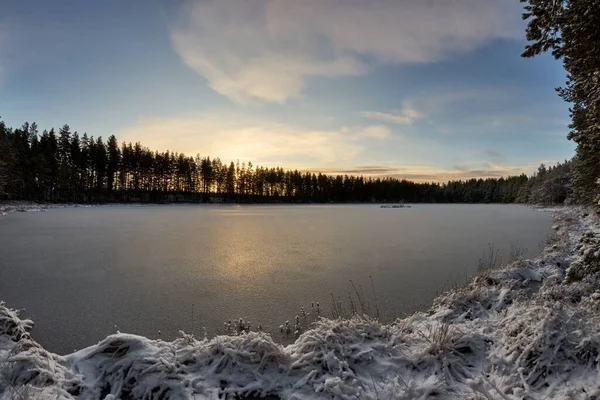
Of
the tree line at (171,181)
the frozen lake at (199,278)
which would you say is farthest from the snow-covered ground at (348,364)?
the tree line at (171,181)

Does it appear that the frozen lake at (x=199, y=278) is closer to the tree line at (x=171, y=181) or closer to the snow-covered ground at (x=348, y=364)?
the snow-covered ground at (x=348, y=364)

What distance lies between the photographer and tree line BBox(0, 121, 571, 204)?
62.5 metres

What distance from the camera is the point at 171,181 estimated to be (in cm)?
10119

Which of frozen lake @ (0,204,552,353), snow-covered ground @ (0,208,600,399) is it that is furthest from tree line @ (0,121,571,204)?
snow-covered ground @ (0,208,600,399)

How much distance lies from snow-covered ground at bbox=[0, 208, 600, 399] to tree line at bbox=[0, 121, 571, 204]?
50.2 metres

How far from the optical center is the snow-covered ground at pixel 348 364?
406cm

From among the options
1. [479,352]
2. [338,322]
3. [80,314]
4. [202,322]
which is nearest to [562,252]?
[479,352]

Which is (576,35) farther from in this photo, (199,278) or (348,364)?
(199,278)

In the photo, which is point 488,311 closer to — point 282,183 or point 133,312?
point 133,312

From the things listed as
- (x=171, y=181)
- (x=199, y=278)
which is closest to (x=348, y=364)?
(x=199, y=278)

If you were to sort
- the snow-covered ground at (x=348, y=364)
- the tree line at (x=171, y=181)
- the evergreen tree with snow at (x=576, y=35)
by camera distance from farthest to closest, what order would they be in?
1. the tree line at (x=171, y=181)
2. the evergreen tree with snow at (x=576, y=35)
3. the snow-covered ground at (x=348, y=364)

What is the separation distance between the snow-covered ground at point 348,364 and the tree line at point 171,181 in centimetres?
5020

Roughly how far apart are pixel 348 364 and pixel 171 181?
106 meters

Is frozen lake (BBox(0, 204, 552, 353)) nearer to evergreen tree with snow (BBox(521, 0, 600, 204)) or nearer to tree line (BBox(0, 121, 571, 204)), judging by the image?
evergreen tree with snow (BBox(521, 0, 600, 204))
